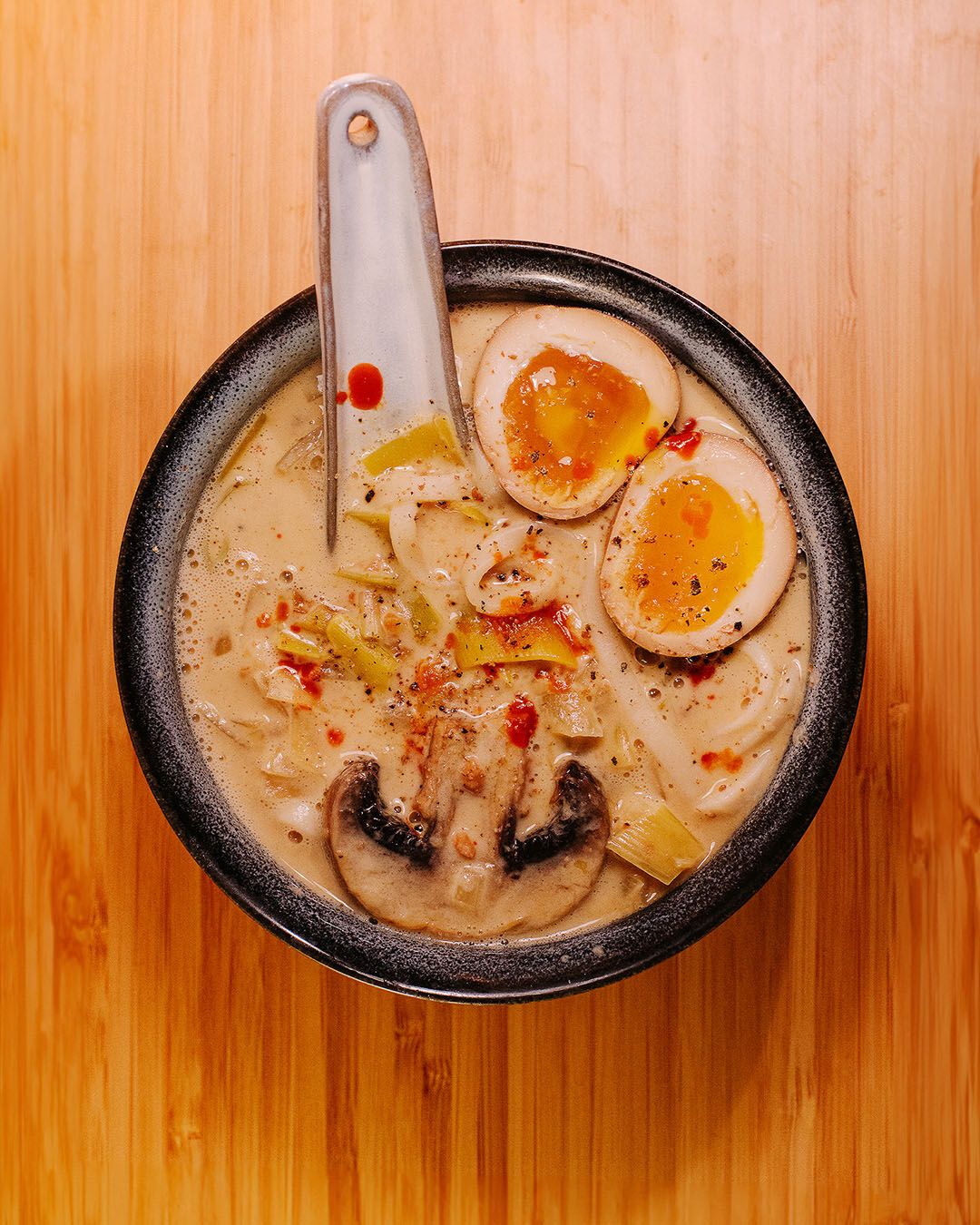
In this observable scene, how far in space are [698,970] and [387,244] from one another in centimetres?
130

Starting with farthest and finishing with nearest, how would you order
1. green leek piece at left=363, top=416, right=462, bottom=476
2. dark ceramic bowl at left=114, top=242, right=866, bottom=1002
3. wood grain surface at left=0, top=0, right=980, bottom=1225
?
1. wood grain surface at left=0, top=0, right=980, bottom=1225
2. green leek piece at left=363, top=416, right=462, bottom=476
3. dark ceramic bowl at left=114, top=242, right=866, bottom=1002

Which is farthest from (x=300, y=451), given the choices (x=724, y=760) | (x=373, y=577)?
(x=724, y=760)

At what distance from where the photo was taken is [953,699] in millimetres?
1693

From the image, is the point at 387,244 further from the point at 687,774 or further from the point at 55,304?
the point at 687,774

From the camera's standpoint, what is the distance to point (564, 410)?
1.50 metres

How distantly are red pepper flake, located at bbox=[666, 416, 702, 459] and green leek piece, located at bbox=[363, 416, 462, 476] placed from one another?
0.33m

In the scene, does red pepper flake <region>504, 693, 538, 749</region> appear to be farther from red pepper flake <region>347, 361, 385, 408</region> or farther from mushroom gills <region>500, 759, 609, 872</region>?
red pepper flake <region>347, 361, 385, 408</region>

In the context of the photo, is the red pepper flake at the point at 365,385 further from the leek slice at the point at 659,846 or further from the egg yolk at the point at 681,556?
the leek slice at the point at 659,846

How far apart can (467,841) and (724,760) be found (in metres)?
0.41

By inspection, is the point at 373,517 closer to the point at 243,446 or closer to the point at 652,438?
the point at 243,446

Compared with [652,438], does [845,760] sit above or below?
below

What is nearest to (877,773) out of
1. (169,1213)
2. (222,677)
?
(222,677)

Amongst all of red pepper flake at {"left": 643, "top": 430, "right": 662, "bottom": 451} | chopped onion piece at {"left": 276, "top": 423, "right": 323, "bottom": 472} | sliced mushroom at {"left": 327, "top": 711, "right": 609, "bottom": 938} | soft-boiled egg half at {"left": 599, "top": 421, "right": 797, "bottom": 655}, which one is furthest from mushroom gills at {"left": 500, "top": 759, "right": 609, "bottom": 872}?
chopped onion piece at {"left": 276, "top": 423, "right": 323, "bottom": 472}

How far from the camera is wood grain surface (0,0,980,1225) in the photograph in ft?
5.57
